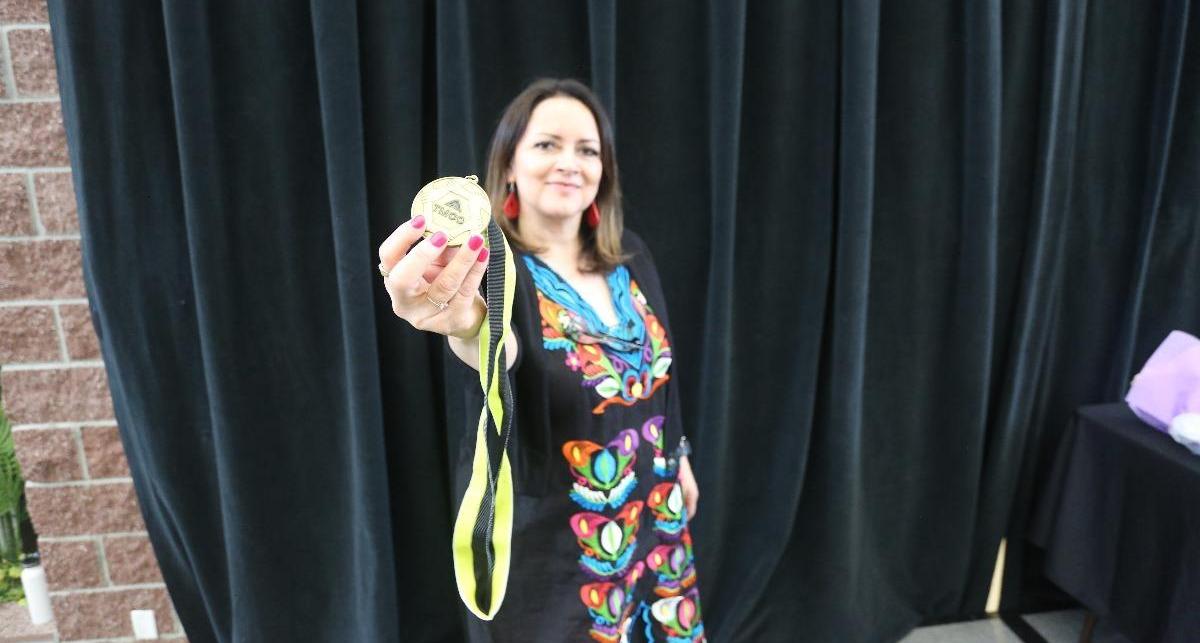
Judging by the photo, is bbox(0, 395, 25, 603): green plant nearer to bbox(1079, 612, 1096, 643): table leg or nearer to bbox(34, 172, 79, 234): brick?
bbox(34, 172, 79, 234): brick

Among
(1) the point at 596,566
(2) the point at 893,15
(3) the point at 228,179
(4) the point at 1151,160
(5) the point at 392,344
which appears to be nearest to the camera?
(1) the point at 596,566

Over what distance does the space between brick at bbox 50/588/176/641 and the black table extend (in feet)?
7.02

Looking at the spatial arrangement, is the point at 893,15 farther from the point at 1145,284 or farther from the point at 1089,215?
the point at 1145,284

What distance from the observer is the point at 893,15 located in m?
A: 1.65

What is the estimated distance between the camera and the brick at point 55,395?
1459 millimetres

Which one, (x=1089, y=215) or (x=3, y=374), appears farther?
(x=1089, y=215)

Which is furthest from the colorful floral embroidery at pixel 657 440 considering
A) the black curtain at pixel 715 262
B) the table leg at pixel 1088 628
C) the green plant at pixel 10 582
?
the green plant at pixel 10 582

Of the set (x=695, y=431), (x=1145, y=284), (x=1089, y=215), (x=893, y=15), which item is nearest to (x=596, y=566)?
(x=695, y=431)

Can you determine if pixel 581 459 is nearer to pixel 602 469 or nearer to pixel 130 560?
pixel 602 469

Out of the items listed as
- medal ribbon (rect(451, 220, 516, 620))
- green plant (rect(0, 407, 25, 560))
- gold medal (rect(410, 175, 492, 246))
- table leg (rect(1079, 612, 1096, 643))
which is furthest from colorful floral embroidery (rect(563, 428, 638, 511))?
table leg (rect(1079, 612, 1096, 643))

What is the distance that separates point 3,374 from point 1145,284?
8.90 ft

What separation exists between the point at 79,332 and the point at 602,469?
1.14 metres

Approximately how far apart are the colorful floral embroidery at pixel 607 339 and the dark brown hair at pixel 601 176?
0.04 metres

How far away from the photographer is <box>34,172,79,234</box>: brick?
54.7 inches
